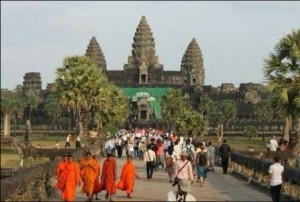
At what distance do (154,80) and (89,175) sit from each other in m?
132

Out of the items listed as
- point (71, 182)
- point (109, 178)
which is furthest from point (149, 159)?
point (71, 182)

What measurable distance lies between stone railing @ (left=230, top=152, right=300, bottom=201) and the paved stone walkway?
36 centimetres

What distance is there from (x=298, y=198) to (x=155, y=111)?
11504 centimetres

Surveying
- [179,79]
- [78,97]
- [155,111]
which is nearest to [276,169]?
[78,97]

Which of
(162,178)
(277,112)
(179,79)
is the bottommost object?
(162,178)

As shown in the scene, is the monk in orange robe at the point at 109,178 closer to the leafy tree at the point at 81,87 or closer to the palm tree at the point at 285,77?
the palm tree at the point at 285,77

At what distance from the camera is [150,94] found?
138 m

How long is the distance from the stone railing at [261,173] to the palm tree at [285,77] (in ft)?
7.88

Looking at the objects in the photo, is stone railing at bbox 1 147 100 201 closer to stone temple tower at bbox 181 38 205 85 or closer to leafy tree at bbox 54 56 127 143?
leafy tree at bbox 54 56 127 143

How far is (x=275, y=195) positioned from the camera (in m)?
15.9

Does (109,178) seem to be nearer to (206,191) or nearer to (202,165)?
(206,191)

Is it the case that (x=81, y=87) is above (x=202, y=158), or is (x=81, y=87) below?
above

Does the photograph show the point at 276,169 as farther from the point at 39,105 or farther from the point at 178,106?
the point at 39,105

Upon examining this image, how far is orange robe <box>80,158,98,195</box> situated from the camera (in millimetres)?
17172
